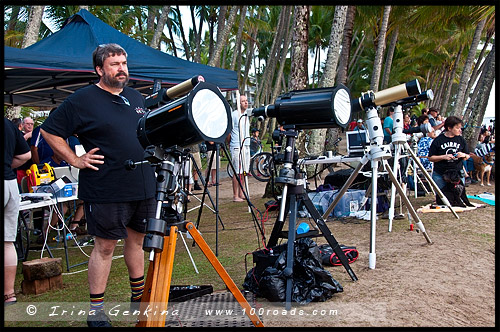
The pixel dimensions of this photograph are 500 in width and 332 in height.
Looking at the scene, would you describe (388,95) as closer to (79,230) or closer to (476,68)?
(79,230)

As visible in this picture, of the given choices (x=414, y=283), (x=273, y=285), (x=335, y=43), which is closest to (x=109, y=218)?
(x=273, y=285)

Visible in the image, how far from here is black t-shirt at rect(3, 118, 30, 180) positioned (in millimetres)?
3768

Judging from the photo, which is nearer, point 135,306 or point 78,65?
point 135,306

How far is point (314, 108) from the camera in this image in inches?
134

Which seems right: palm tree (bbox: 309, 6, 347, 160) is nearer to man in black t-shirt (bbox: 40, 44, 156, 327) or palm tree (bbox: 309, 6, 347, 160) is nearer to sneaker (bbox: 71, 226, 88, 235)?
sneaker (bbox: 71, 226, 88, 235)

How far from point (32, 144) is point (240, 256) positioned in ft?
12.2

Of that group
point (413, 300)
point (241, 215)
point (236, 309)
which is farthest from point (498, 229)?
point (241, 215)

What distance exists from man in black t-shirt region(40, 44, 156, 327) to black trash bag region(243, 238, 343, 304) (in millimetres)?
1207

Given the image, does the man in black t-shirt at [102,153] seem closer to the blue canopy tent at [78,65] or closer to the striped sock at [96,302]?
the striped sock at [96,302]

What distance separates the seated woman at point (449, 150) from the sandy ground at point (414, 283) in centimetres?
132

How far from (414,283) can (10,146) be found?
12.3ft

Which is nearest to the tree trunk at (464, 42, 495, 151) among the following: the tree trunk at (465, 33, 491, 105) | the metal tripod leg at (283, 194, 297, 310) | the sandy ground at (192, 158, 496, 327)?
the sandy ground at (192, 158, 496, 327)

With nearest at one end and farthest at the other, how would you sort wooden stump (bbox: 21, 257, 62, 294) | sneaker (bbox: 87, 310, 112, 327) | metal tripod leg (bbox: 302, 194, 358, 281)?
sneaker (bbox: 87, 310, 112, 327)
metal tripod leg (bbox: 302, 194, 358, 281)
wooden stump (bbox: 21, 257, 62, 294)

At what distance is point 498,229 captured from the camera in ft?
15.8
